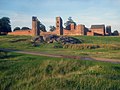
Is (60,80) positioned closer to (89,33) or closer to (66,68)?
(66,68)

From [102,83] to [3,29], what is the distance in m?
77.1

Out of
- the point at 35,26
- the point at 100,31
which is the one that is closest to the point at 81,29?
the point at 100,31

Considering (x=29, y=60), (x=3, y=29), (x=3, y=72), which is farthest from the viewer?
(x=3, y=29)

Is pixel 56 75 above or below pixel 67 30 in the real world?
below

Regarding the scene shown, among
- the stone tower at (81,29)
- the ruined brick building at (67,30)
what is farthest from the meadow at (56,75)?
the stone tower at (81,29)

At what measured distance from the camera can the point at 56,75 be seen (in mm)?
16297

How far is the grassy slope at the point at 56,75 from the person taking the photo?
14266mm

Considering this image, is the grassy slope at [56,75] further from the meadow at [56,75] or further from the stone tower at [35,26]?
the stone tower at [35,26]

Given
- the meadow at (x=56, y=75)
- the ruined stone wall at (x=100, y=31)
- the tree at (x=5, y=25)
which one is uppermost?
the tree at (x=5, y=25)

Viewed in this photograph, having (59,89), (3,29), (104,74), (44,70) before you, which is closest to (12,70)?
(44,70)

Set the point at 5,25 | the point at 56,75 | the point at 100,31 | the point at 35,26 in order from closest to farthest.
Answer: the point at 56,75, the point at 35,26, the point at 100,31, the point at 5,25

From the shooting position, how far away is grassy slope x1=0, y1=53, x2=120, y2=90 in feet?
46.8

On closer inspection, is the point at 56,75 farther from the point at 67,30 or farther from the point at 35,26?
the point at 67,30

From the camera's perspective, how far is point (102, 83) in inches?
567
